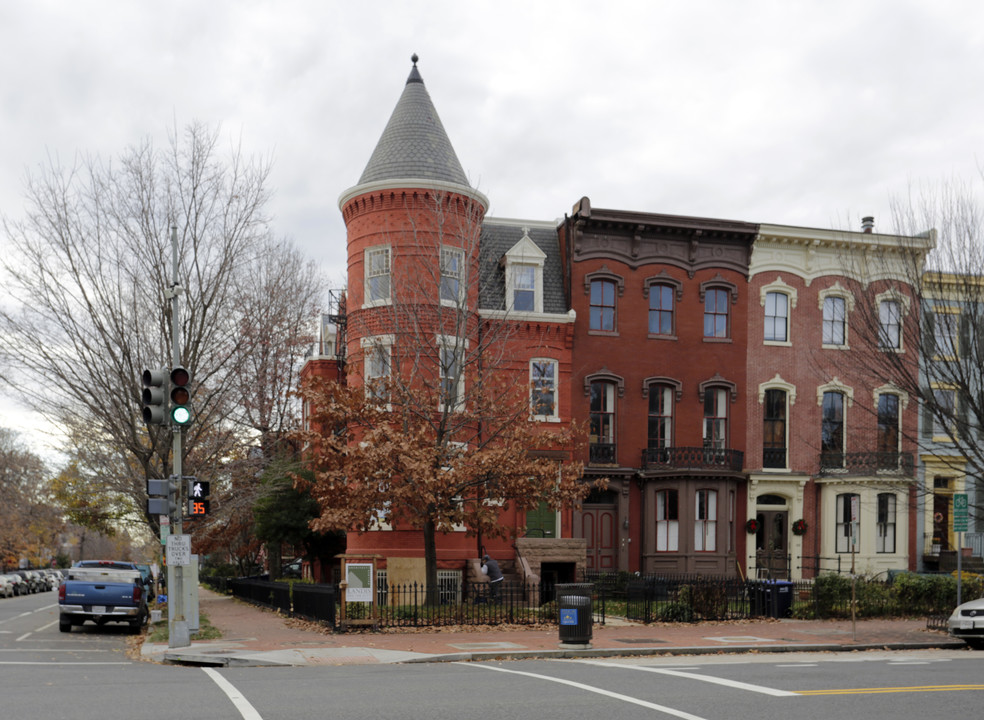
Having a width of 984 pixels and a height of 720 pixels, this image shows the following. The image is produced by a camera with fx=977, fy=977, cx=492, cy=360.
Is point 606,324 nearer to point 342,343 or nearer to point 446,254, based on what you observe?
point 446,254

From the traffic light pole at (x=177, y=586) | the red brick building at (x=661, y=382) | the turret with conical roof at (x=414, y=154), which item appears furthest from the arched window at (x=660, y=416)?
→ the traffic light pole at (x=177, y=586)

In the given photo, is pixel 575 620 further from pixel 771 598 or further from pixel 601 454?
pixel 601 454

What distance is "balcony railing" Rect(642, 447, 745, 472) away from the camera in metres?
30.9

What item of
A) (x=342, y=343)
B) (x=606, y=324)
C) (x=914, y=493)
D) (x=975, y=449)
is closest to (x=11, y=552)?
(x=342, y=343)

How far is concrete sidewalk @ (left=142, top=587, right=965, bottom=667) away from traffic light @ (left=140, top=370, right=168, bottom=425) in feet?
12.8

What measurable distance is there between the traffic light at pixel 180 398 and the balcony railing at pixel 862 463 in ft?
74.2

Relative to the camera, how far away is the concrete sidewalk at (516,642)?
15.9 metres

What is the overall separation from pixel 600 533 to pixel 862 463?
907 cm

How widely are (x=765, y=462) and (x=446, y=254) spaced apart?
1340cm

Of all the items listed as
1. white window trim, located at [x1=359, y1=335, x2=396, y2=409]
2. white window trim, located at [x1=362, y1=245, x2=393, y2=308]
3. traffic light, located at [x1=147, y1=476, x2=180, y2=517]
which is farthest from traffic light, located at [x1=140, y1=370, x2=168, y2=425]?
white window trim, located at [x1=362, y1=245, x2=393, y2=308]

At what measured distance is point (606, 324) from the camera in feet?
104

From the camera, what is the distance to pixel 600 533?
30.9m

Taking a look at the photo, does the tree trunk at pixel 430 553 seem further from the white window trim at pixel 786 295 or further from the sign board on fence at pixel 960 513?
the white window trim at pixel 786 295

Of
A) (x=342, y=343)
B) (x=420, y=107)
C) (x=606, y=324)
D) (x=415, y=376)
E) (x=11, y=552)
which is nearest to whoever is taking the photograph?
(x=415, y=376)
